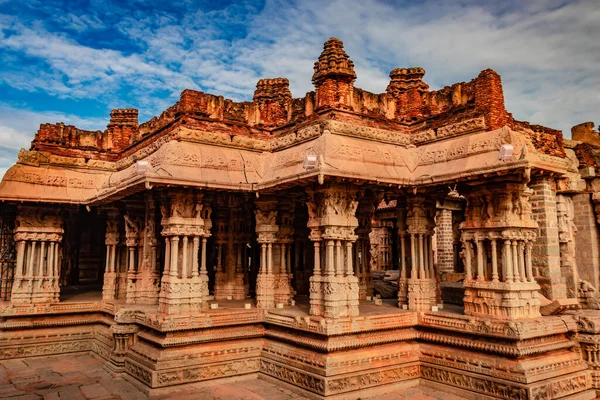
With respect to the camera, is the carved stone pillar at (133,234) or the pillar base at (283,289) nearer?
the pillar base at (283,289)

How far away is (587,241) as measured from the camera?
52.1 feet

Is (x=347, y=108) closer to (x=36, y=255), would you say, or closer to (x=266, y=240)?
(x=266, y=240)

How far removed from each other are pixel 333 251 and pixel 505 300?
3704 mm

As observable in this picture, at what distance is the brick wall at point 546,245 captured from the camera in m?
11.5

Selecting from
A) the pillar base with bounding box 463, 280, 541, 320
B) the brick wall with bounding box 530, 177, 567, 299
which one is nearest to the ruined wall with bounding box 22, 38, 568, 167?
the brick wall with bounding box 530, 177, 567, 299

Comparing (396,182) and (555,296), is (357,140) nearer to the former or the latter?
(396,182)

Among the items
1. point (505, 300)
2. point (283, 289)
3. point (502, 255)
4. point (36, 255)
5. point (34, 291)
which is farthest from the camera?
point (36, 255)

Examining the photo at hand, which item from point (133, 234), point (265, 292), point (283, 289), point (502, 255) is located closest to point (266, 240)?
point (265, 292)

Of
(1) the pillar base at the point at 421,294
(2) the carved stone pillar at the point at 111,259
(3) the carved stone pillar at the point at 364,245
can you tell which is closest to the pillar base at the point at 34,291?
(2) the carved stone pillar at the point at 111,259

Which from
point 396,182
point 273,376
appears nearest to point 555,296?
point 396,182

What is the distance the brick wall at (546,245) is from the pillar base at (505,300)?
144 centimetres

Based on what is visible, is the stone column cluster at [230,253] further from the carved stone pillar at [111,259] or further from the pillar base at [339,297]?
the pillar base at [339,297]

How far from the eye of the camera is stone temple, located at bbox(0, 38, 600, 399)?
10109mm

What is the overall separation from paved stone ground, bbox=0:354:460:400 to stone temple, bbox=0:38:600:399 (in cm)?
31
